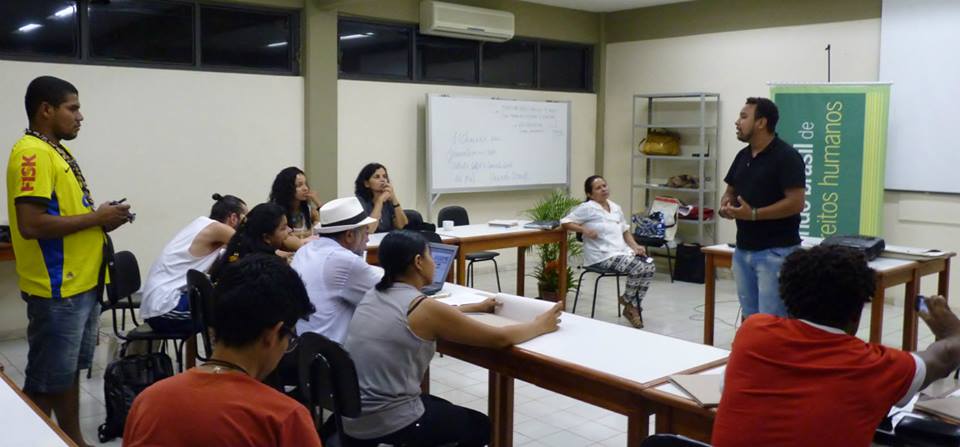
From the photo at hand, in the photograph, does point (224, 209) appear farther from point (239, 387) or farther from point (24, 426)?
point (239, 387)

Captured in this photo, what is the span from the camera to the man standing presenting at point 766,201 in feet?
12.3

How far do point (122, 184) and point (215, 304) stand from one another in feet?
14.9

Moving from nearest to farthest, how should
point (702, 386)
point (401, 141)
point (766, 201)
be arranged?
point (702, 386) < point (766, 201) < point (401, 141)

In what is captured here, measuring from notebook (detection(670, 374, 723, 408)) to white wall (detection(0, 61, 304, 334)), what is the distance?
4.44m

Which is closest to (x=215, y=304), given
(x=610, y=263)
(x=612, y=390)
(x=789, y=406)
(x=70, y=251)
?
(x=789, y=406)

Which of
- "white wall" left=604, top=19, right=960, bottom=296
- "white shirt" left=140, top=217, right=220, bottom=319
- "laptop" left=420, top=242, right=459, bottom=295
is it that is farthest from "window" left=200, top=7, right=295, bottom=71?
"white wall" left=604, top=19, right=960, bottom=296

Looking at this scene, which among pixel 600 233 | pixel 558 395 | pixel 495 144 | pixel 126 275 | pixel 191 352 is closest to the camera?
pixel 191 352

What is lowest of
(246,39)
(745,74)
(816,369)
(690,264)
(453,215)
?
(690,264)

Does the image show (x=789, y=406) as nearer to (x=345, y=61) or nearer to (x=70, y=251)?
(x=70, y=251)

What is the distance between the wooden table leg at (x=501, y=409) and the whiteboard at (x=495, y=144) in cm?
410

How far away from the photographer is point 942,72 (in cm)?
614

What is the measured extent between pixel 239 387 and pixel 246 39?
5.21m

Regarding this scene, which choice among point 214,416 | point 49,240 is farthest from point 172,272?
point 214,416

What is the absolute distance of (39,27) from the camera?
5.16m
